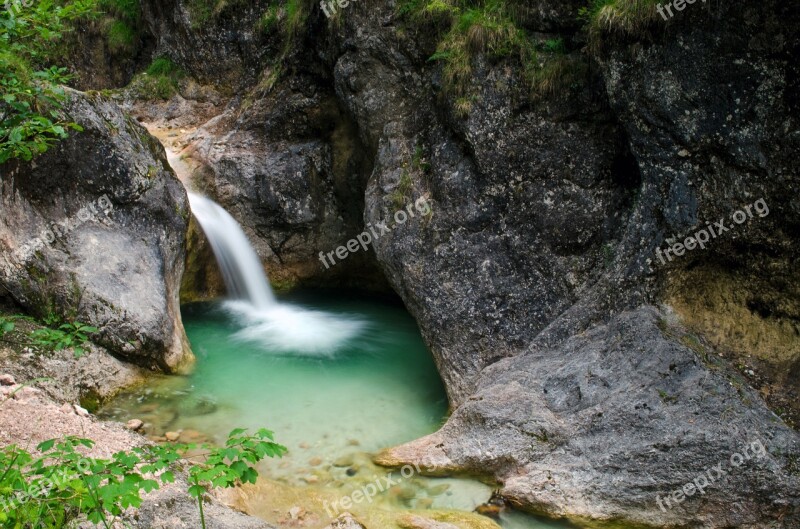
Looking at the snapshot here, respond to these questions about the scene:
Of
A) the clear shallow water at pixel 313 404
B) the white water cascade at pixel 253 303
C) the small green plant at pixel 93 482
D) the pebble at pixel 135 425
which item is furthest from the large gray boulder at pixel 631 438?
the white water cascade at pixel 253 303

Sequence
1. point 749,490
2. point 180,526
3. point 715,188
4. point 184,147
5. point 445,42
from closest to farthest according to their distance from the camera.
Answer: point 180,526 < point 749,490 < point 715,188 < point 445,42 < point 184,147

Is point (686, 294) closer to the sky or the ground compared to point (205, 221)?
closer to the ground

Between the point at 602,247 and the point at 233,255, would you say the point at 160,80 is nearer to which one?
the point at 233,255

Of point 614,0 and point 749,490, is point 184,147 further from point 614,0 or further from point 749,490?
point 749,490

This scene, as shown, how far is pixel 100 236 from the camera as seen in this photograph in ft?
23.5

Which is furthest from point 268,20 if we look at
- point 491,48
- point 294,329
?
point 491,48

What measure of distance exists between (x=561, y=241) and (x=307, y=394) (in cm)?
325

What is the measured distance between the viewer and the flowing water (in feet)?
17.1

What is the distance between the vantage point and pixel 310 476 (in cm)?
554

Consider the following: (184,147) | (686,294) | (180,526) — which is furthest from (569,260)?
(184,147)

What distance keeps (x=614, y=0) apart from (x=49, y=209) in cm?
610

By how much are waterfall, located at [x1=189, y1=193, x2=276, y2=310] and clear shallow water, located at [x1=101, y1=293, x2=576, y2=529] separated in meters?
0.47

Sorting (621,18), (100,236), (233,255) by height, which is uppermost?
(621,18)

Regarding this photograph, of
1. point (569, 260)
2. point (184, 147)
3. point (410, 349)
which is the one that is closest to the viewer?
point (569, 260)
